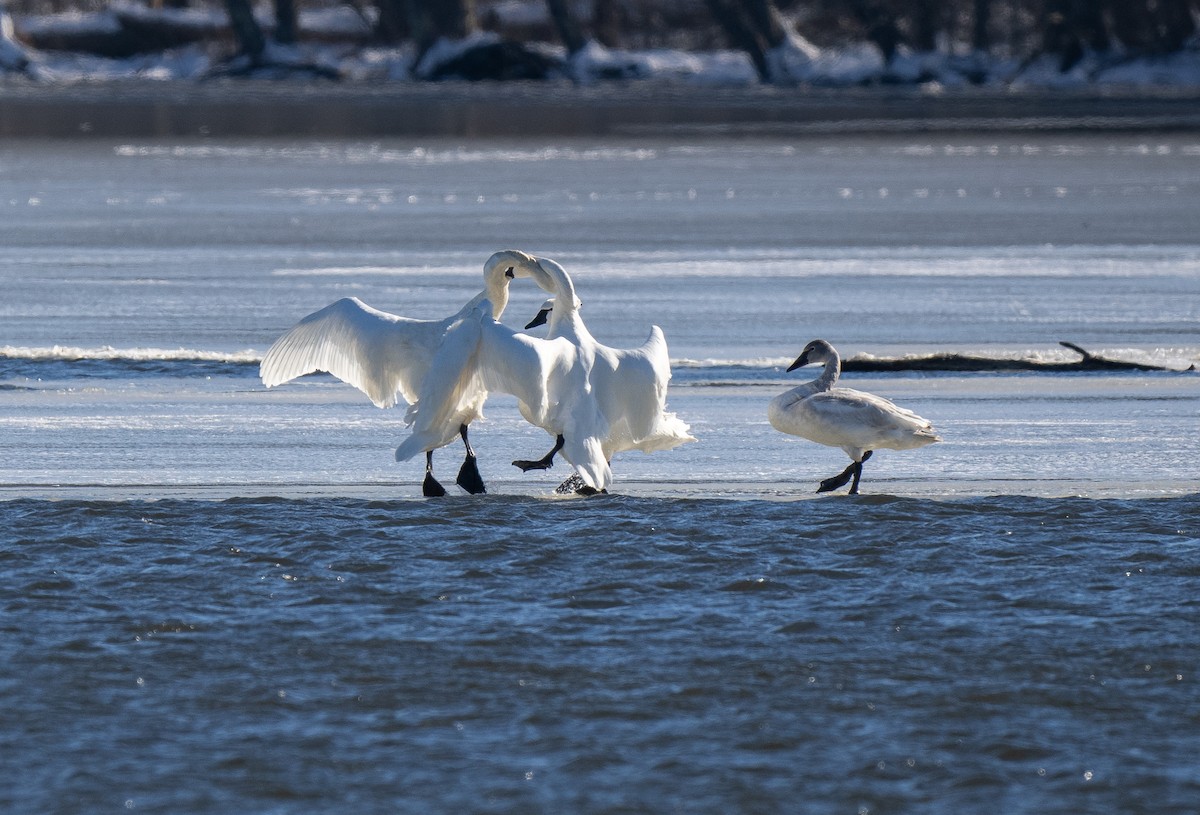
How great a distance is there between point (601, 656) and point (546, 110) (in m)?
35.1

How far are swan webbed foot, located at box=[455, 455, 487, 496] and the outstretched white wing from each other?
0.39 m

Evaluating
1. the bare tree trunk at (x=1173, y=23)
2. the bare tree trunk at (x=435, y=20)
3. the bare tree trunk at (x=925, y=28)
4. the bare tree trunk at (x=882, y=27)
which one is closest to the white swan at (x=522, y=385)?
the bare tree trunk at (x=882, y=27)

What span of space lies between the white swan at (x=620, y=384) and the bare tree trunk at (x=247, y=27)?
167 feet

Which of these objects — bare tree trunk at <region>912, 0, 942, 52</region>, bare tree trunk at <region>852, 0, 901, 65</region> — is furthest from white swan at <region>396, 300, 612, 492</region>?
bare tree trunk at <region>912, 0, 942, 52</region>

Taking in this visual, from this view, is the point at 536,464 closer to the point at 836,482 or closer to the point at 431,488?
the point at 431,488

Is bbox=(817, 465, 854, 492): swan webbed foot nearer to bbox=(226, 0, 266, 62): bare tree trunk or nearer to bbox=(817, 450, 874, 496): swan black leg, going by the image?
bbox=(817, 450, 874, 496): swan black leg

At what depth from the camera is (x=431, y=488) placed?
6.83 m

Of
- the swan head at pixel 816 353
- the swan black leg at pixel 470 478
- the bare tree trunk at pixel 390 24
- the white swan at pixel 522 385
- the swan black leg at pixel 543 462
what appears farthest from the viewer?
the bare tree trunk at pixel 390 24

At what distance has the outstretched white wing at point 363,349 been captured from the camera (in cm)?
711

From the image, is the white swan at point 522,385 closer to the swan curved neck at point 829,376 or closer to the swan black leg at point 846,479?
the swan black leg at point 846,479

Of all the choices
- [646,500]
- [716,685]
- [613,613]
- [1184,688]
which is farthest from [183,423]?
[1184,688]

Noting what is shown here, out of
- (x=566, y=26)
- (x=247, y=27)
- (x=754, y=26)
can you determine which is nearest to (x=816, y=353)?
(x=754, y=26)

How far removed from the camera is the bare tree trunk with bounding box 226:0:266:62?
56.2 m

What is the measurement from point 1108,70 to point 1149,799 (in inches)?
1954
